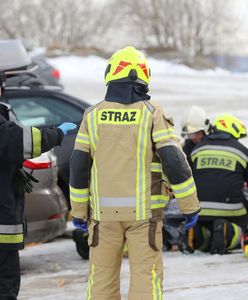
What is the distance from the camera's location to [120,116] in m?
4.04

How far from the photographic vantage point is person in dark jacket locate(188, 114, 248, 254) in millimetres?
6434

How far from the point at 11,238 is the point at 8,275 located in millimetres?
214

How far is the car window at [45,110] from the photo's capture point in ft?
26.5

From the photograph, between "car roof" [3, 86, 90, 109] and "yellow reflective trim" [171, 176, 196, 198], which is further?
"car roof" [3, 86, 90, 109]

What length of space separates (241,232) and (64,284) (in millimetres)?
1789

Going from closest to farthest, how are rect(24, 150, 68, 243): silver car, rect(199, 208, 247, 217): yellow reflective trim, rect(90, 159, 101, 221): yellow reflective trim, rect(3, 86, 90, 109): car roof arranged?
rect(90, 159, 101, 221): yellow reflective trim → rect(24, 150, 68, 243): silver car → rect(199, 208, 247, 217): yellow reflective trim → rect(3, 86, 90, 109): car roof

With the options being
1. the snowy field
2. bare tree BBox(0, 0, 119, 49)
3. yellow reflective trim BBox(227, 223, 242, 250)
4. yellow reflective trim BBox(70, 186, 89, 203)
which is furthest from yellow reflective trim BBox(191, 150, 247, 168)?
bare tree BBox(0, 0, 119, 49)

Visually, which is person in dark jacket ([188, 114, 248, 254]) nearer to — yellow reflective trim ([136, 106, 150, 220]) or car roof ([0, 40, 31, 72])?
car roof ([0, 40, 31, 72])

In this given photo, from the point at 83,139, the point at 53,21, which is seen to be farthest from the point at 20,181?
the point at 53,21

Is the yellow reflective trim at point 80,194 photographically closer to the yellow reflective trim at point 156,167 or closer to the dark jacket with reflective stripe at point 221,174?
the yellow reflective trim at point 156,167

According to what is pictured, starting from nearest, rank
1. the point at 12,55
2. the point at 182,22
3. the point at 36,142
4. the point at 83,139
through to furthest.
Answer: the point at 36,142, the point at 83,139, the point at 12,55, the point at 182,22

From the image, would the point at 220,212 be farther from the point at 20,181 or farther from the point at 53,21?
the point at 53,21

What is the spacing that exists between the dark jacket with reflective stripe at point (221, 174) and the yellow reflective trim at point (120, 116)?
2581 mm

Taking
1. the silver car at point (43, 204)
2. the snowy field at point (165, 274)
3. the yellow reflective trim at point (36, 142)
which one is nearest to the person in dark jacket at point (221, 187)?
the snowy field at point (165, 274)
